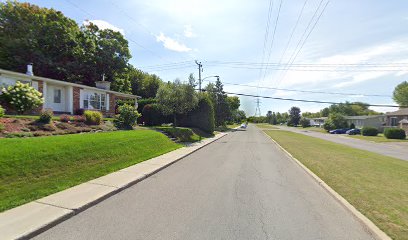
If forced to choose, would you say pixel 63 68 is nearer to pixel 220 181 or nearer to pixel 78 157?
pixel 78 157

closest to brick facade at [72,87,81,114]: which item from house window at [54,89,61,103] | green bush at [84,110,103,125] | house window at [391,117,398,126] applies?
house window at [54,89,61,103]

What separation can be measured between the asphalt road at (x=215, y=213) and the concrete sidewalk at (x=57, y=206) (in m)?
0.18

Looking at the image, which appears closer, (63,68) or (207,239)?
(207,239)

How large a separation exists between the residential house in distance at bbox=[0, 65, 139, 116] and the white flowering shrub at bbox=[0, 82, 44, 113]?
1719mm

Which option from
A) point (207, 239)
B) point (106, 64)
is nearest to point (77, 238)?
point (207, 239)

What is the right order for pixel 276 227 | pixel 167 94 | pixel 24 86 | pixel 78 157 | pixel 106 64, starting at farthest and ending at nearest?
pixel 106 64 → pixel 167 94 → pixel 24 86 → pixel 78 157 → pixel 276 227

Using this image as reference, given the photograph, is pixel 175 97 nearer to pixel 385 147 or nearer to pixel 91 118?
pixel 91 118

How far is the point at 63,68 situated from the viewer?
3316 cm

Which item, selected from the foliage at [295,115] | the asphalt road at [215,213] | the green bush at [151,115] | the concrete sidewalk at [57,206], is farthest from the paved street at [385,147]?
the foliage at [295,115]

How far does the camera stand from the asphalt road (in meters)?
4.28

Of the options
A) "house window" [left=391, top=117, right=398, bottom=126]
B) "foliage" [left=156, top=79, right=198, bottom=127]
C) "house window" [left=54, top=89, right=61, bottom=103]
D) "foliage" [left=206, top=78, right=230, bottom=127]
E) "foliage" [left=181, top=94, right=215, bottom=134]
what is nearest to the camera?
"house window" [left=54, top=89, right=61, bottom=103]

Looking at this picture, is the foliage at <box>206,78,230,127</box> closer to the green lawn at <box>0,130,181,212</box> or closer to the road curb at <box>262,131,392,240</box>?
the green lawn at <box>0,130,181,212</box>

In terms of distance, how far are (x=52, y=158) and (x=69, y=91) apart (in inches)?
610

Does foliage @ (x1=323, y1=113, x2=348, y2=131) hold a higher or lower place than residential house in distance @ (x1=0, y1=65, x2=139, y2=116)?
lower
